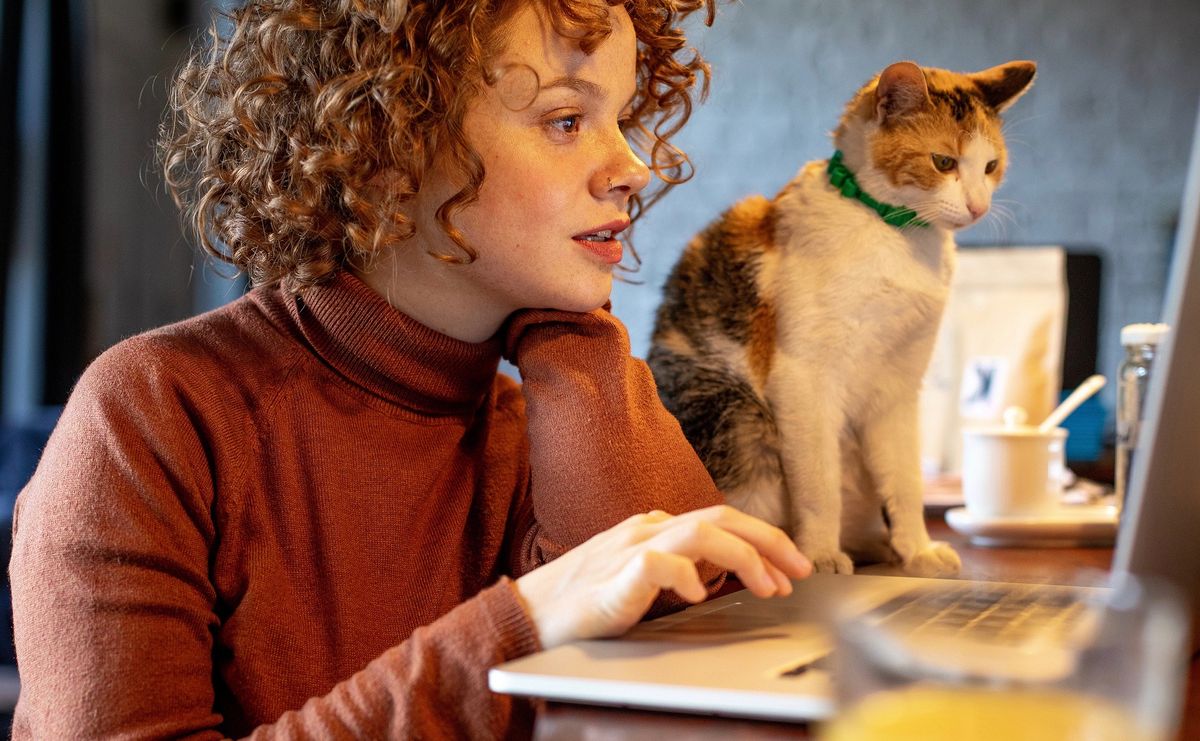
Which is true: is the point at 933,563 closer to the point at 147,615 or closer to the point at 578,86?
the point at 578,86

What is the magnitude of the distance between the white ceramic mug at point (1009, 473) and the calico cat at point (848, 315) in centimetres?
26

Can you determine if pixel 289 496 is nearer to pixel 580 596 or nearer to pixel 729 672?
pixel 580 596

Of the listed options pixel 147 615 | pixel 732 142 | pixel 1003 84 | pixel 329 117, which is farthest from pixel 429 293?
pixel 732 142

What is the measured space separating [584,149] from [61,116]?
9.10 ft

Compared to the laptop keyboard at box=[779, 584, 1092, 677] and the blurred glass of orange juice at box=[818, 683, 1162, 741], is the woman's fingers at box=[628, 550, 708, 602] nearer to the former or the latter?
the laptop keyboard at box=[779, 584, 1092, 677]

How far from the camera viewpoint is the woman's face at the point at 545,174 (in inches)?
35.9

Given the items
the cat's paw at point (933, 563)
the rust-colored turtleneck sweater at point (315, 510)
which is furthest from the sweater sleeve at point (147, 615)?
the cat's paw at point (933, 563)

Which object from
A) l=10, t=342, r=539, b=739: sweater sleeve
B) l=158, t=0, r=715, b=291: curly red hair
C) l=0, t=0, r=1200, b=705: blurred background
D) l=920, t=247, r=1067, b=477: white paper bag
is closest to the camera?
l=10, t=342, r=539, b=739: sweater sleeve

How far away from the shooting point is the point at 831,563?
1.01 m

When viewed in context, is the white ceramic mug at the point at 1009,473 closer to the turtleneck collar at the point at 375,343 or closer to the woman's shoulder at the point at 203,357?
the turtleneck collar at the point at 375,343

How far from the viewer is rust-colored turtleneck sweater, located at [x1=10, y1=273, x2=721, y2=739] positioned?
72 centimetres

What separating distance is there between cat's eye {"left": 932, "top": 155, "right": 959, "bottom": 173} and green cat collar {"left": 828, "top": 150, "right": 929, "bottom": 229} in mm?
53

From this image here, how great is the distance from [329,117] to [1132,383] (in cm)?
95

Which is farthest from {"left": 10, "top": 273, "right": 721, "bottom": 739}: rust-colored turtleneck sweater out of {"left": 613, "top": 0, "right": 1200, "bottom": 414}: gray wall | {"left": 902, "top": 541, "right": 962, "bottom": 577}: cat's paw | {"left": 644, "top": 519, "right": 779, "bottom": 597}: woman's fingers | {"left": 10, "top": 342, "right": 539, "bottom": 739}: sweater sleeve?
{"left": 613, "top": 0, "right": 1200, "bottom": 414}: gray wall
